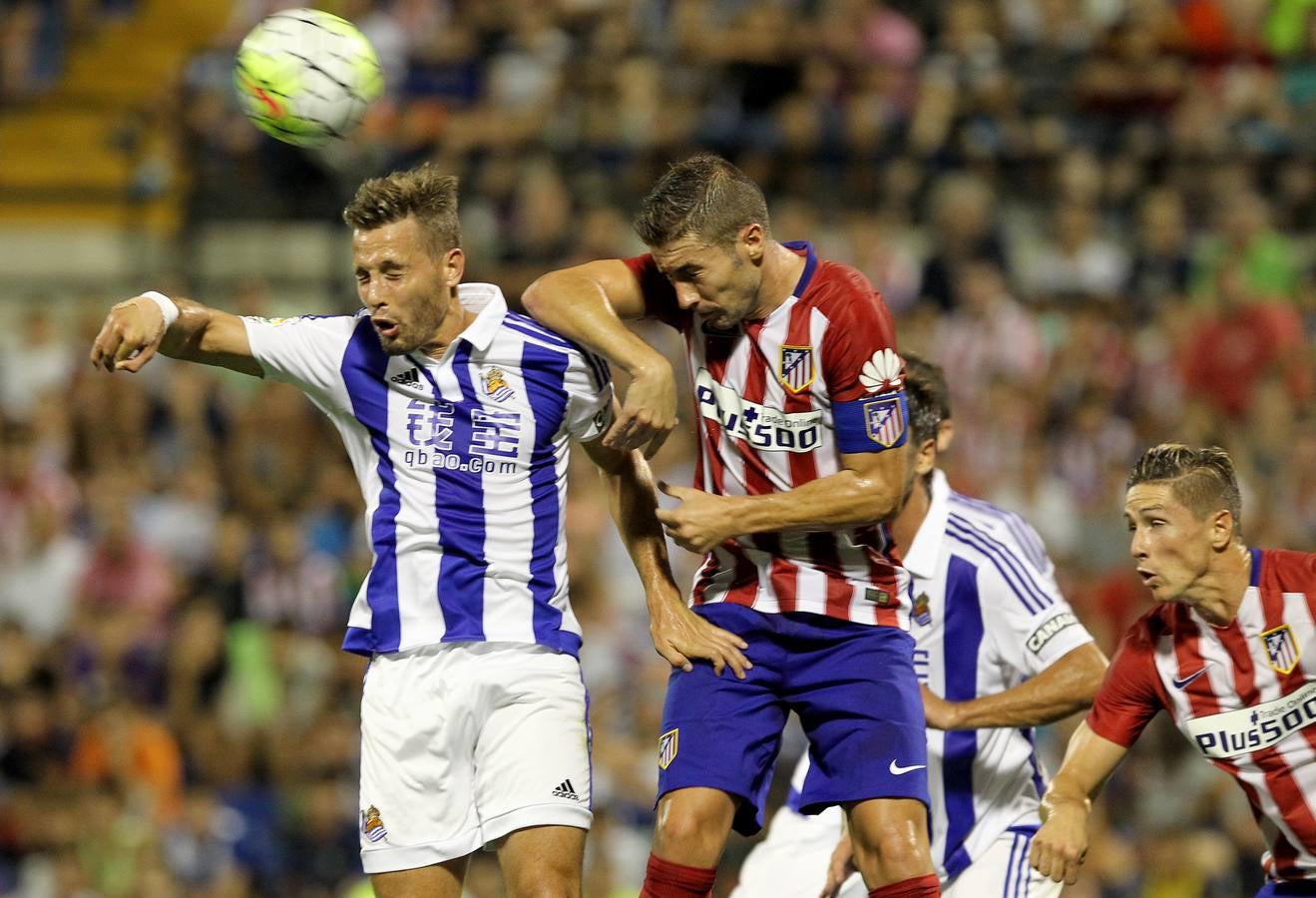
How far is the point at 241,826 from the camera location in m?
10.8

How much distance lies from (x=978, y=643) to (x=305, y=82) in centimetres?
293

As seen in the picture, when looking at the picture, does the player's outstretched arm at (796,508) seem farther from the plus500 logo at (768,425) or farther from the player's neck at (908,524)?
the player's neck at (908,524)

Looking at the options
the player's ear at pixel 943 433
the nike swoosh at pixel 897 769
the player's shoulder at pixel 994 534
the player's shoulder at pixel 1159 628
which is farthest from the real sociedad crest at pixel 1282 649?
the player's ear at pixel 943 433

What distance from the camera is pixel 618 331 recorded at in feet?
17.8

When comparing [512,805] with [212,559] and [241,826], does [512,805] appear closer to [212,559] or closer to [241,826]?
[241,826]

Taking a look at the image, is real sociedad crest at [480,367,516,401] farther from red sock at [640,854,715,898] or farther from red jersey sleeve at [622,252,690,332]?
red sock at [640,854,715,898]

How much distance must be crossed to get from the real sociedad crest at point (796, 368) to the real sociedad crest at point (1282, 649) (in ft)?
5.08

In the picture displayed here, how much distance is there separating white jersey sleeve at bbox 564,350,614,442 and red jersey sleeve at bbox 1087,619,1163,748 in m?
1.75

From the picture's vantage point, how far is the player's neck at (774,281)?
538 cm

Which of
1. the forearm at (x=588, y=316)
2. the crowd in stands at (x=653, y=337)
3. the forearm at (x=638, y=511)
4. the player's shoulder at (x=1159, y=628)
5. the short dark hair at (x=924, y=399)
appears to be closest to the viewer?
the forearm at (x=588, y=316)

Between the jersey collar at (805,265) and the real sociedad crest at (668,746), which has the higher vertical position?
the jersey collar at (805,265)

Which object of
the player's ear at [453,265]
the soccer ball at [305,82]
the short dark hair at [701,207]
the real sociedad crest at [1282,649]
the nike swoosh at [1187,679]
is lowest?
the nike swoosh at [1187,679]

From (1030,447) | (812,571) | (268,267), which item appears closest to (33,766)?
(268,267)

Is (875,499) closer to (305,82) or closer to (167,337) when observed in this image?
(167,337)
